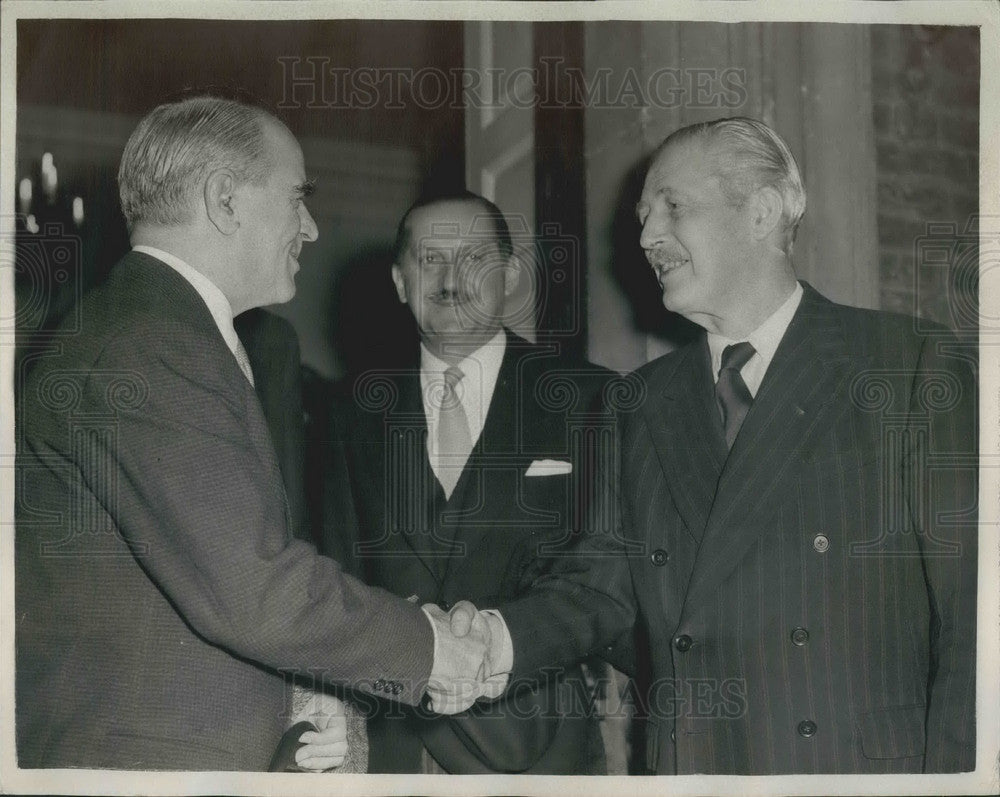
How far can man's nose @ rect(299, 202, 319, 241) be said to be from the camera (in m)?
2.34

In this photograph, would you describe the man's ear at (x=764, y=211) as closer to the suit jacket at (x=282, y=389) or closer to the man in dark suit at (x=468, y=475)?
the man in dark suit at (x=468, y=475)

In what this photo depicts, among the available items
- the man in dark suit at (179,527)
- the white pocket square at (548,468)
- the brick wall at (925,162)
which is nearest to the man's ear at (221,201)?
the man in dark suit at (179,527)

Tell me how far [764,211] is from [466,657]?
3.88 ft

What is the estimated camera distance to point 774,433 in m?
2.20

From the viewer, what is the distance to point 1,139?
2363 mm

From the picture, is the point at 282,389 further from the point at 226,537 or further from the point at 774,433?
the point at 774,433

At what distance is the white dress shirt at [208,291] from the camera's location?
218 cm

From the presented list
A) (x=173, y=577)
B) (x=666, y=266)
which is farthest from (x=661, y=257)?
(x=173, y=577)

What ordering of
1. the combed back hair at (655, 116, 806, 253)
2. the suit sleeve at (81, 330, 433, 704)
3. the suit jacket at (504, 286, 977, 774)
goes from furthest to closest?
the combed back hair at (655, 116, 806, 253) < the suit jacket at (504, 286, 977, 774) < the suit sleeve at (81, 330, 433, 704)

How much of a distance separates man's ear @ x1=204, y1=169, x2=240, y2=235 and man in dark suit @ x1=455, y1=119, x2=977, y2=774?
3.02ft

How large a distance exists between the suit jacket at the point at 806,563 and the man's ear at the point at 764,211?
0.18m

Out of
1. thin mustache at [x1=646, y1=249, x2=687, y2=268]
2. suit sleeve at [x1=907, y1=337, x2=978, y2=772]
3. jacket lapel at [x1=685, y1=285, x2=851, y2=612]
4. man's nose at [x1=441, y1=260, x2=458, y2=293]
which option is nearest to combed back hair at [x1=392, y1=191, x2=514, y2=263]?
man's nose at [x1=441, y1=260, x2=458, y2=293]

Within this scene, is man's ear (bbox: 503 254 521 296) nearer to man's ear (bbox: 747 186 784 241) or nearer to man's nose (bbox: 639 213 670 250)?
man's nose (bbox: 639 213 670 250)

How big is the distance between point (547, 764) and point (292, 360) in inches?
42.4
